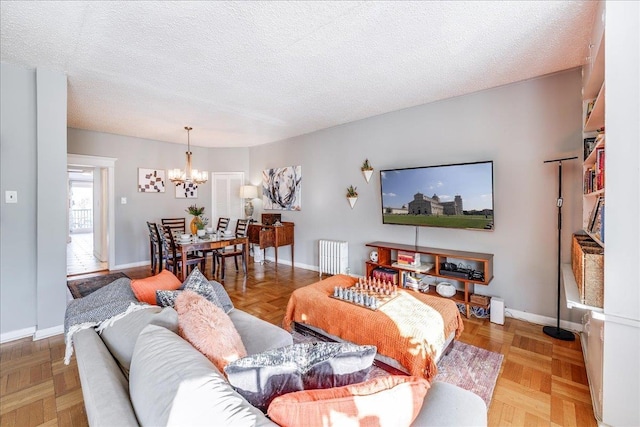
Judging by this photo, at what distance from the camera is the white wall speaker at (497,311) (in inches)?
114

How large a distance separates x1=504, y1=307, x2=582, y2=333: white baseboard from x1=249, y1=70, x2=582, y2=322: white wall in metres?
0.05

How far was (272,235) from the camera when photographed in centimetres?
512

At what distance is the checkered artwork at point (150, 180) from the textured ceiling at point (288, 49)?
1.99 metres

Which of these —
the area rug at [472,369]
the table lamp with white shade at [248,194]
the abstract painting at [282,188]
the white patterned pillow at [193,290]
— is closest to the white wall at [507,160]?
the area rug at [472,369]

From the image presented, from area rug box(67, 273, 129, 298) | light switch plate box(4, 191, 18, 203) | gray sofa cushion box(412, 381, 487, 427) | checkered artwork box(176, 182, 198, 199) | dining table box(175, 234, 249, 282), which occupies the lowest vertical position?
area rug box(67, 273, 129, 298)

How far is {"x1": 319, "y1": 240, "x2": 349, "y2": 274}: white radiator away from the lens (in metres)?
4.47

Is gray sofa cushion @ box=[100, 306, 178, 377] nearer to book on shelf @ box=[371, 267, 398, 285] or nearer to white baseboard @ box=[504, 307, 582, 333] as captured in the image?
book on shelf @ box=[371, 267, 398, 285]

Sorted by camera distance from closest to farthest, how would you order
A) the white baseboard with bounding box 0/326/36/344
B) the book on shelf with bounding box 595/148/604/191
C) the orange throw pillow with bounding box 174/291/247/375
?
the orange throw pillow with bounding box 174/291/247/375
the book on shelf with bounding box 595/148/604/191
the white baseboard with bounding box 0/326/36/344

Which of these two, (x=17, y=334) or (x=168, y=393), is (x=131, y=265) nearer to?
(x=17, y=334)

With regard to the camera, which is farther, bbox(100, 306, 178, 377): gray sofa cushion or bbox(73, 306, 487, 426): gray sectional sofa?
bbox(100, 306, 178, 377): gray sofa cushion

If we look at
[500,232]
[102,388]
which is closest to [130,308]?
[102,388]

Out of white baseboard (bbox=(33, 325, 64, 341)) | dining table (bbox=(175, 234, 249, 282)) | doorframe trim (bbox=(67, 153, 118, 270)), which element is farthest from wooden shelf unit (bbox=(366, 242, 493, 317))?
doorframe trim (bbox=(67, 153, 118, 270))

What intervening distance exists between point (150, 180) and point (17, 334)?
350cm

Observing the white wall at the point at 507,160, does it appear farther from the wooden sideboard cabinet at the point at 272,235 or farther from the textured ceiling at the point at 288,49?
the wooden sideboard cabinet at the point at 272,235
